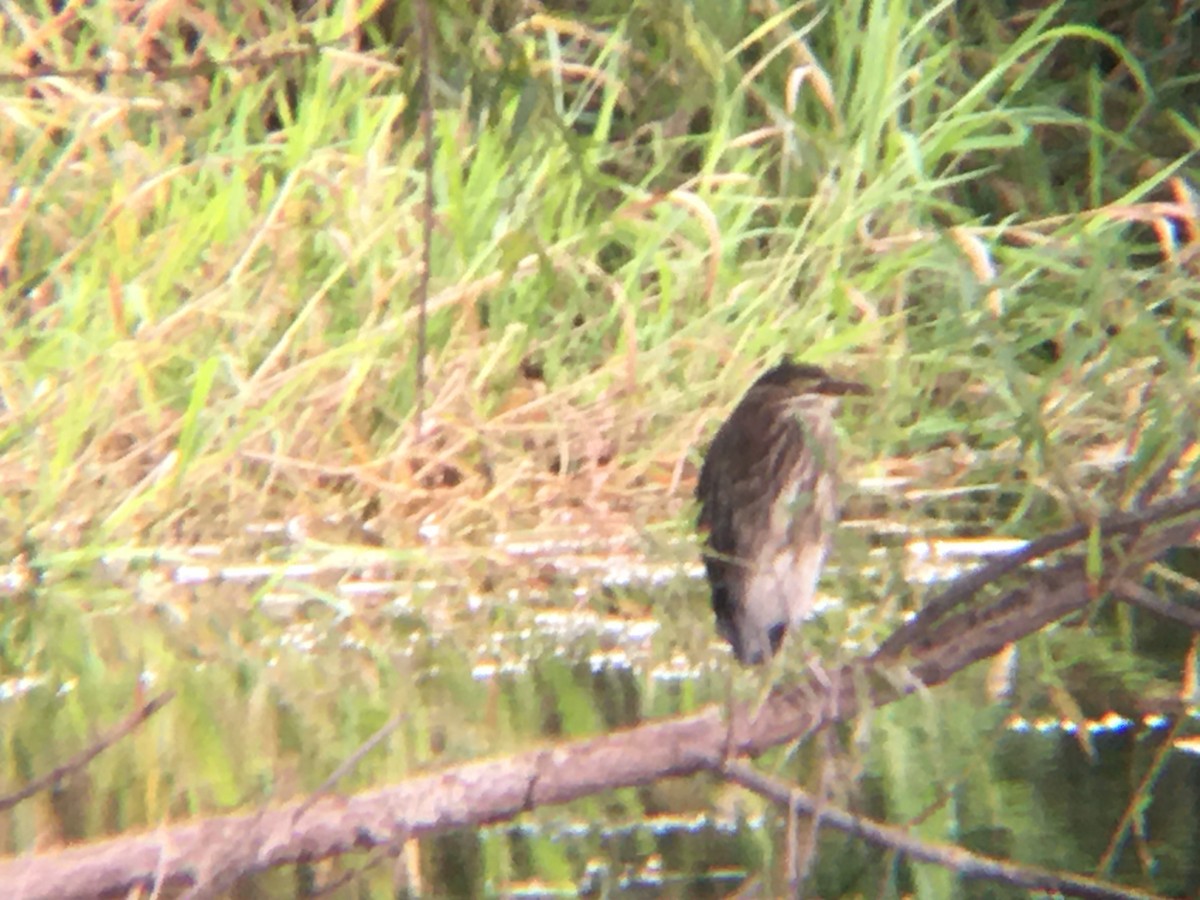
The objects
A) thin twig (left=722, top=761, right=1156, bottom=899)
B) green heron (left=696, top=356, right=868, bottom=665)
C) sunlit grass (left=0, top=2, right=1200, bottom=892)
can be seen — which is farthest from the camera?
sunlit grass (left=0, top=2, right=1200, bottom=892)

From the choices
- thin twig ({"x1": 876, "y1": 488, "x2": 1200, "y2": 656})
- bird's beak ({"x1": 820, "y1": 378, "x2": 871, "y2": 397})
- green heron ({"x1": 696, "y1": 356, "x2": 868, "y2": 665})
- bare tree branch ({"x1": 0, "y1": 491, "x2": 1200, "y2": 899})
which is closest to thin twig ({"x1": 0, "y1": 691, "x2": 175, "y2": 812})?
bare tree branch ({"x1": 0, "y1": 491, "x2": 1200, "y2": 899})

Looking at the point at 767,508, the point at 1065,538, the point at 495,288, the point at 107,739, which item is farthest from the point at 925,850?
the point at 495,288

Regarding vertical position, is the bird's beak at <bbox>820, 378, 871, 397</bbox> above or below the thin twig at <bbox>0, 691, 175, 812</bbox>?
above

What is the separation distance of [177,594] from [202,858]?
0.94 meters

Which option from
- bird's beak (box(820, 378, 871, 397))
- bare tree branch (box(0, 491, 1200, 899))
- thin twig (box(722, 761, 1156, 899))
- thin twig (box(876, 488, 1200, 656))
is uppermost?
bird's beak (box(820, 378, 871, 397))

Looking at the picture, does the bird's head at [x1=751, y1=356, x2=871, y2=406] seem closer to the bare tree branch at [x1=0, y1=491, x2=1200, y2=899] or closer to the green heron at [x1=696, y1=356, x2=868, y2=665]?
the green heron at [x1=696, y1=356, x2=868, y2=665]

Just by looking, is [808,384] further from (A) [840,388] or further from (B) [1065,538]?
(B) [1065,538]

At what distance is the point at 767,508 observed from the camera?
1.85 metres

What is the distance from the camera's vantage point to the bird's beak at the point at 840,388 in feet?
6.14

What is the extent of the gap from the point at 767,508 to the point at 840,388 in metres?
0.14

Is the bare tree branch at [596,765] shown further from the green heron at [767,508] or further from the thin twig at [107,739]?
the green heron at [767,508]

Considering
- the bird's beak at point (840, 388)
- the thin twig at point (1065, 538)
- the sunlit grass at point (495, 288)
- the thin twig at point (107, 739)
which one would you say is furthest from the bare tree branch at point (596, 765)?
the bird's beak at point (840, 388)

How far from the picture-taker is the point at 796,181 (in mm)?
2725

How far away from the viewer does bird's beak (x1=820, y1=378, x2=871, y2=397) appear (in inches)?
73.7
